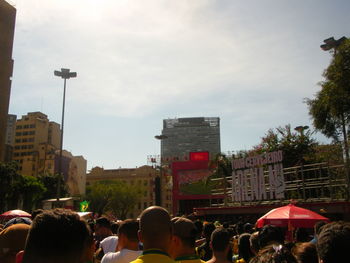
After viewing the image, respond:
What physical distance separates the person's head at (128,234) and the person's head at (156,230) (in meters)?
1.85

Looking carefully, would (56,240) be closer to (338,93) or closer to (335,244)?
(335,244)

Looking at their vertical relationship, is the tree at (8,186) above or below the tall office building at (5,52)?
below

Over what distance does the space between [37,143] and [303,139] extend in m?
85.6

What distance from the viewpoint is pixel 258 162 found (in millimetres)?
19297

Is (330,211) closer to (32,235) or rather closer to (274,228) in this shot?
(274,228)

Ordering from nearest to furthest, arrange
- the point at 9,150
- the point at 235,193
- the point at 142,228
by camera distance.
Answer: the point at 142,228
the point at 235,193
the point at 9,150

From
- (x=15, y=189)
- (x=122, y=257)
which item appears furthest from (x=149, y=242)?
(x=15, y=189)

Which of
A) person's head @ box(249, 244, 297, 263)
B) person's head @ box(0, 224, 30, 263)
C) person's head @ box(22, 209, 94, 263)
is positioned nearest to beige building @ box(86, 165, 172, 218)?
person's head @ box(0, 224, 30, 263)

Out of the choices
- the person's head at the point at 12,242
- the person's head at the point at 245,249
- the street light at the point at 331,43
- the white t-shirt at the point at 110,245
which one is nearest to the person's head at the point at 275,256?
the person's head at the point at 12,242

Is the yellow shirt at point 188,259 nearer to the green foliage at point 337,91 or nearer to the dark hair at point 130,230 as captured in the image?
the dark hair at point 130,230

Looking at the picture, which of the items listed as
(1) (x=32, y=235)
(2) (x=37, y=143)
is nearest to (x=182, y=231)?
(1) (x=32, y=235)

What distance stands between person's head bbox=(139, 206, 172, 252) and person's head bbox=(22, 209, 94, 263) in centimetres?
92

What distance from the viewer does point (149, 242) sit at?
A: 2.84 m

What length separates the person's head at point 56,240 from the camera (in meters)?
1.88
